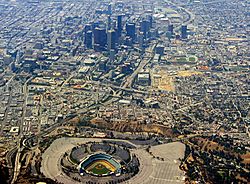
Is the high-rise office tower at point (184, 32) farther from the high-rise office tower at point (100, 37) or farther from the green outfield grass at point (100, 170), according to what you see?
the green outfield grass at point (100, 170)

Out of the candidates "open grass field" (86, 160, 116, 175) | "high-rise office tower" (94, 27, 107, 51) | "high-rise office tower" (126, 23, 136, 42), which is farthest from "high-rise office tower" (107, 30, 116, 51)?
"open grass field" (86, 160, 116, 175)

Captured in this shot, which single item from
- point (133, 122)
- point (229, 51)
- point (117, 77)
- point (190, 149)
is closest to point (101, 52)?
point (117, 77)

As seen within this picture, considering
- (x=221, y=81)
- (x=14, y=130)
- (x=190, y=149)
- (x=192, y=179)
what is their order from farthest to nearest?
1. (x=221, y=81)
2. (x=14, y=130)
3. (x=190, y=149)
4. (x=192, y=179)

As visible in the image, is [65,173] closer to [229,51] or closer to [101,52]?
[101,52]

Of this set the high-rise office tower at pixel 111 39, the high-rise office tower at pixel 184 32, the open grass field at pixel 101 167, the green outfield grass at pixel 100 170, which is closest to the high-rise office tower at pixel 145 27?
the high-rise office tower at pixel 184 32

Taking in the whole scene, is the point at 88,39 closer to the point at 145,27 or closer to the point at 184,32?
the point at 145,27

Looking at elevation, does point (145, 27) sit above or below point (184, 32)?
above

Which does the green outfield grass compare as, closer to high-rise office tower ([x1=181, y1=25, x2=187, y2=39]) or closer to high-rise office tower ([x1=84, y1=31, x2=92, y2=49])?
high-rise office tower ([x1=84, y1=31, x2=92, y2=49])

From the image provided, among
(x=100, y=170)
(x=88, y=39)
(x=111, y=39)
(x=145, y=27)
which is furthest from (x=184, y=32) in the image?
(x=100, y=170)
